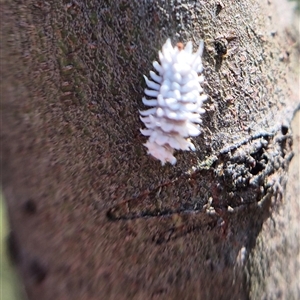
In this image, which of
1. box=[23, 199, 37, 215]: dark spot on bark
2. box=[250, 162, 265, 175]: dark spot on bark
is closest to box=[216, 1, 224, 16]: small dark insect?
box=[250, 162, 265, 175]: dark spot on bark

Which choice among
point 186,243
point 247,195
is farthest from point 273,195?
point 186,243

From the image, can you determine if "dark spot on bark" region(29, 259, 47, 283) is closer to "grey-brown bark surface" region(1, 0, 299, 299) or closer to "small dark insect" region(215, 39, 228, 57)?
"grey-brown bark surface" region(1, 0, 299, 299)

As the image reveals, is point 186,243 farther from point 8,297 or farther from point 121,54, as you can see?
point 8,297

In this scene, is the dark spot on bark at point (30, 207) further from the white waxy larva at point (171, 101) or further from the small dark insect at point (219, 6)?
the small dark insect at point (219, 6)

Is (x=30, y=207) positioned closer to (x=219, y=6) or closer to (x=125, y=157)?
(x=125, y=157)

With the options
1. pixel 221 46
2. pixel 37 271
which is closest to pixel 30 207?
pixel 37 271
